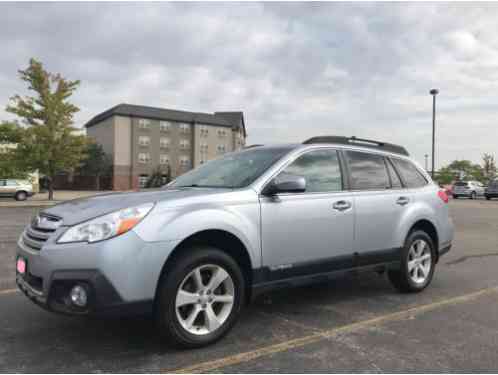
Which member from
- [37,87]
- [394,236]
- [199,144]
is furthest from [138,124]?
[394,236]

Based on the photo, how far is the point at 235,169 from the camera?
4375 millimetres

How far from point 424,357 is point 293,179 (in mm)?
1696

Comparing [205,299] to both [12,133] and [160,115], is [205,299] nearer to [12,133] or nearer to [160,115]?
[12,133]

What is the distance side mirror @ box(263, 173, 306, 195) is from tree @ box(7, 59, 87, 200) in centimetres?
2600

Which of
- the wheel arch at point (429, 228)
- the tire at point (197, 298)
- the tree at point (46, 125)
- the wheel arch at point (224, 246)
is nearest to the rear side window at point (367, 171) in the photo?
the wheel arch at point (429, 228)

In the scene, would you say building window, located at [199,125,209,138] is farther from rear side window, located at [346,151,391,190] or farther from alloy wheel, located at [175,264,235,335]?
alloy wheel, located at [175,264,235,335]

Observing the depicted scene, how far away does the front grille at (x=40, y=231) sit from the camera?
3184 mm

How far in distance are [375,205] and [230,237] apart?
1.87 metres

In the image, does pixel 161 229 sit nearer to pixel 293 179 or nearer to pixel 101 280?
pixel 101 280

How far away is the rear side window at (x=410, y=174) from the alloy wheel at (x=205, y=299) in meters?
2.85

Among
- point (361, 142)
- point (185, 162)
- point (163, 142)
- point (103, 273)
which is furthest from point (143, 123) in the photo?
point (103, 273)

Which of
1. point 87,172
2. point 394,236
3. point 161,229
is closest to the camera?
point 161,229

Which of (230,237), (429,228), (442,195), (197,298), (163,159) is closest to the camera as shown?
(197,298)

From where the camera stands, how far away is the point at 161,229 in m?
3.13
